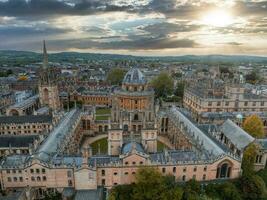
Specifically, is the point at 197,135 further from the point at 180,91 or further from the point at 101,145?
the point at 180,91

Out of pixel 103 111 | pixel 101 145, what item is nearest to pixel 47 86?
pixel 103 111

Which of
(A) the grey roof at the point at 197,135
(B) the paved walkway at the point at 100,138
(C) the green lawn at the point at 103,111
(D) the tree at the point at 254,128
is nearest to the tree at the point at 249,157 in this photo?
(A) the grey roof at the point at 197,135

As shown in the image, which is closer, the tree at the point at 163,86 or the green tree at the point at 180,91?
the green tree at the point at 180,91

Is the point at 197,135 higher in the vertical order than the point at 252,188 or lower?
higher

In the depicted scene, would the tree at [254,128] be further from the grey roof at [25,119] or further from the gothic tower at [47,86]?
the gothic tower at [47,86]

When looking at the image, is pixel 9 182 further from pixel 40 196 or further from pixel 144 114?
pixel 144 114

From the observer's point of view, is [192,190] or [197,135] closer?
[192,190]

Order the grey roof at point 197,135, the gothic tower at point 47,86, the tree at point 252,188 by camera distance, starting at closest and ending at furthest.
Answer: the tree at point 252,188 < the grey roof at point 197,135 < the gothic tower at point 47,86
